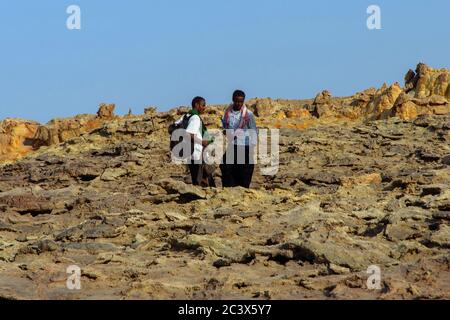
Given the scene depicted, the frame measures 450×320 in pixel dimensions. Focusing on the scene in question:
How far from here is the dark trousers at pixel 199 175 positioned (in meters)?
11.3

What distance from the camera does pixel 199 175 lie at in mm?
11477

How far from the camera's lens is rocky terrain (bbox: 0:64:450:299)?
280 inches

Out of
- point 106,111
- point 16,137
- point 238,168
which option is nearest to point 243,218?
point 238,168

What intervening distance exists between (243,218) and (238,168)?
6.85ft

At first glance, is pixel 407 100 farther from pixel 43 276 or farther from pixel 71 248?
pixel 43 276

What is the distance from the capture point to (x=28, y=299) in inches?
267

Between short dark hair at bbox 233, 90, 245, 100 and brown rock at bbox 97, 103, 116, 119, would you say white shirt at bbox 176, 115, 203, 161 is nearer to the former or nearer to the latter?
short dark hair at bbox 233, 90, 245, 100

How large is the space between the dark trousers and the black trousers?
0.79 ft

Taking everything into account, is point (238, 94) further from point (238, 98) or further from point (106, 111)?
point (106, 111)

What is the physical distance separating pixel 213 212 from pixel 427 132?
709 cm

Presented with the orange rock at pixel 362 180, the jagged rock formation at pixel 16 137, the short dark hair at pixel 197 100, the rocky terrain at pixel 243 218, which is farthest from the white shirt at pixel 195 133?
the jagged rock formation at pixel 16 137

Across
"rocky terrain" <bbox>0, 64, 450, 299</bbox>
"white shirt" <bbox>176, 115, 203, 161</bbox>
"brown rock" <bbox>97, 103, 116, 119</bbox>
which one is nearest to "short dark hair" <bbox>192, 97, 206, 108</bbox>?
"white shirt" <bbox>176, 115, 203, 161</bbox>

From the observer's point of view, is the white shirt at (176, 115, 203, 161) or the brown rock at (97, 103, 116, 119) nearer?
the white shirt at (176, 115, 203, 161)
